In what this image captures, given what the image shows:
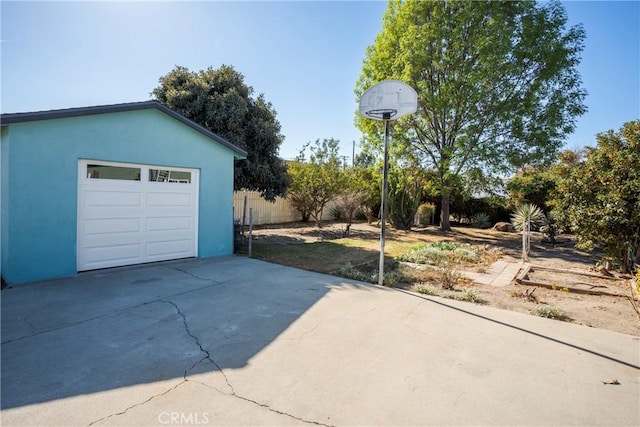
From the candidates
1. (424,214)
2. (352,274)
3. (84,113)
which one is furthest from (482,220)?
(84,113)

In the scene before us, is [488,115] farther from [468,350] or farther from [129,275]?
[129,275]

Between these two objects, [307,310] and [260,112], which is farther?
[260,112]

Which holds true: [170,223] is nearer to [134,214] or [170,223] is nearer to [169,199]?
[169,199]

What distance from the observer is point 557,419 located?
7.57ft

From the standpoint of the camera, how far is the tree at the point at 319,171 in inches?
561

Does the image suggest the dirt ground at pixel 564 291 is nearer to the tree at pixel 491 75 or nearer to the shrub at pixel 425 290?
the shrub at pixel 425 290

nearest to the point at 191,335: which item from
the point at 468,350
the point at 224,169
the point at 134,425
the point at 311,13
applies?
the point at 134,425

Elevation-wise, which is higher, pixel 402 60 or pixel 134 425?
pixel 402 60

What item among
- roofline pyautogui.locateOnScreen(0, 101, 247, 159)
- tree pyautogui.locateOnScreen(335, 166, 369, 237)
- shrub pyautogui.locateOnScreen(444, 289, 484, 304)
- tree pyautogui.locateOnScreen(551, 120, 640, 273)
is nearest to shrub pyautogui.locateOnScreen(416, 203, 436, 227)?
tree pyautogui.locateOnScreen(335, 166, 369, 237)

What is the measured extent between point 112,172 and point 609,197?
33.5ft

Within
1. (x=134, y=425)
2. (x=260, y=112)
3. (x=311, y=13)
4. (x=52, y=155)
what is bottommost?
(x=134, y=425)

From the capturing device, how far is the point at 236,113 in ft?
34.2

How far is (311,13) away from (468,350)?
8.84m

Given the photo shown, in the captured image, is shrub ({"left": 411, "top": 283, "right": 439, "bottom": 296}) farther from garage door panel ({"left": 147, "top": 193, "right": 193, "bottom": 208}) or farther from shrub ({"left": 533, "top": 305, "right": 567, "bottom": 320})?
garage door panel ({"left": 147, "top": 193, "right": 193, "bottom": 208})
